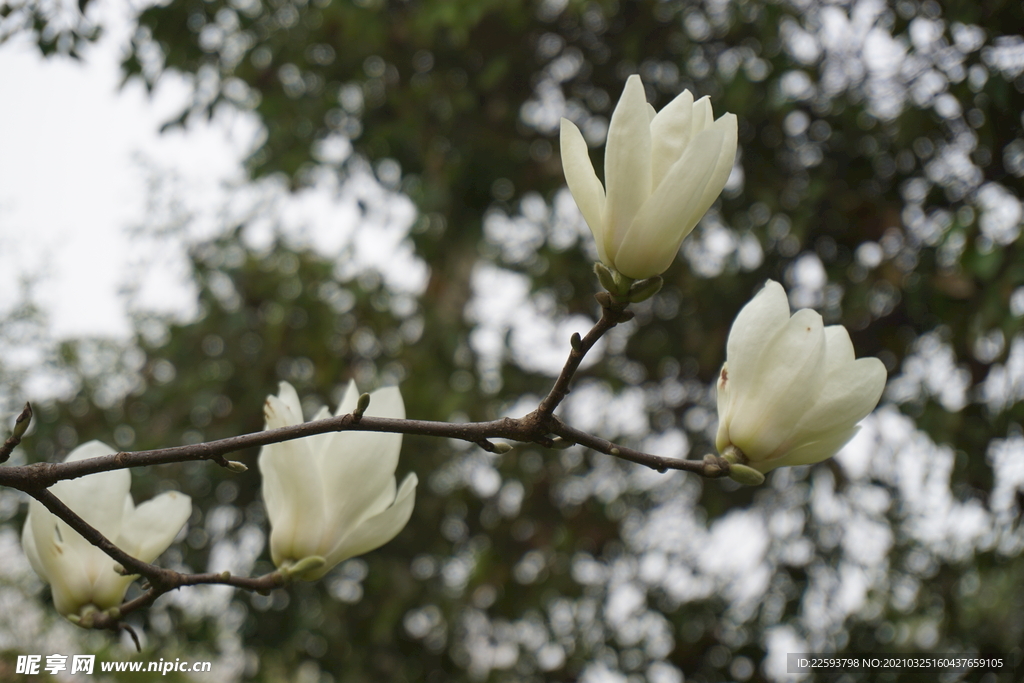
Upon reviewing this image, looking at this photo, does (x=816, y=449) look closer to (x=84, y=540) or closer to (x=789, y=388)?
(x=789, y=388)

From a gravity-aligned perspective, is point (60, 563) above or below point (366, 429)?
below

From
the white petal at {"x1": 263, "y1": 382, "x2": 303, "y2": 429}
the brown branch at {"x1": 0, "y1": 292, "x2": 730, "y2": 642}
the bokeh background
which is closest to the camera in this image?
the brown branch at {"x1": 0, "y1": 292, "x2": 730, "y2": 642}

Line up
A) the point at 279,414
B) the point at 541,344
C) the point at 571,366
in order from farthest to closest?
1. the point at 541,344
2. the point at 279,414
3. the point at 571,366

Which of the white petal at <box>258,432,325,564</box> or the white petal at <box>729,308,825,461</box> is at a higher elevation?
the white petal at <box>729,308,825,461</box>

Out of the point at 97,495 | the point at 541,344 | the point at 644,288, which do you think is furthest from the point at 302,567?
the point at 541,344

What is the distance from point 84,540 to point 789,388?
0.48 meters

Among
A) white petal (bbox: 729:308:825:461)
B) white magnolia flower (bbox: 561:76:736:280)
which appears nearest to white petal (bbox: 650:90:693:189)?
white magnolia flower (bbox: 561:76:736:280)

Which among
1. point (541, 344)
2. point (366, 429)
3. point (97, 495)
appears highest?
point (366, 429)

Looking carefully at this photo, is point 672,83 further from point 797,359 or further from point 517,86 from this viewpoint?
point 797,359

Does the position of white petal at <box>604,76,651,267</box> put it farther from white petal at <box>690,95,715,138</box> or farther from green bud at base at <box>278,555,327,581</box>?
green bud at base at <box>278,555,327,581</box>

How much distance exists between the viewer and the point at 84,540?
52cm

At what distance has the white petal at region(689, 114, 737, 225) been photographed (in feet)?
1.34

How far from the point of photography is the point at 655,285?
41 centimetres

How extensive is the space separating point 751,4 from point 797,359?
1.45 meters
